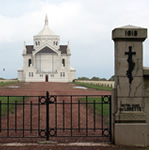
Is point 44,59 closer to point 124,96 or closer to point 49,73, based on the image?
point 49,73

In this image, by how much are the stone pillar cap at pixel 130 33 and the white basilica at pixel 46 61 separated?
252 ft

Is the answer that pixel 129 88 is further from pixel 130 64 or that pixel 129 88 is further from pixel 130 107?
pixel 130 64

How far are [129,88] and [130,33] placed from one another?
4.81 ft

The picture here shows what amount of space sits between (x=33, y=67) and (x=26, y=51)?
35.7 ft

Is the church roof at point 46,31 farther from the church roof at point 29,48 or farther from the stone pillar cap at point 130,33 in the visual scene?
the stone pillar cap at point 130,33

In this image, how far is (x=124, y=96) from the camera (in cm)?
841

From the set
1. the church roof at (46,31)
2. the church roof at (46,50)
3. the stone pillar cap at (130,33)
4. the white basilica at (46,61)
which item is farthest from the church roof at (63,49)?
the stone pillar cap at (130,33)

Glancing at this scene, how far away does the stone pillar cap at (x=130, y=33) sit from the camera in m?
8.34

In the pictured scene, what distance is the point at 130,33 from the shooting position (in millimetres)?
8367

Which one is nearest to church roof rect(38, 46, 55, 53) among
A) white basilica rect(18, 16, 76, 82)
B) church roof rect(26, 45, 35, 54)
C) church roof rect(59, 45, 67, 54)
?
white basilica rect(18, 16, 76, 82)

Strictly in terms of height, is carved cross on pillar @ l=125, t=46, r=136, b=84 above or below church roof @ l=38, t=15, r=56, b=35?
below

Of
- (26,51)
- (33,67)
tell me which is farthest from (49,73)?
(26,51)

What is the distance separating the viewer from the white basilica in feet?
283

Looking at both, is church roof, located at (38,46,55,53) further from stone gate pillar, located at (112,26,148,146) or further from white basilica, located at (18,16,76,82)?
stone gate pillar, located at (112,26,148,146)
